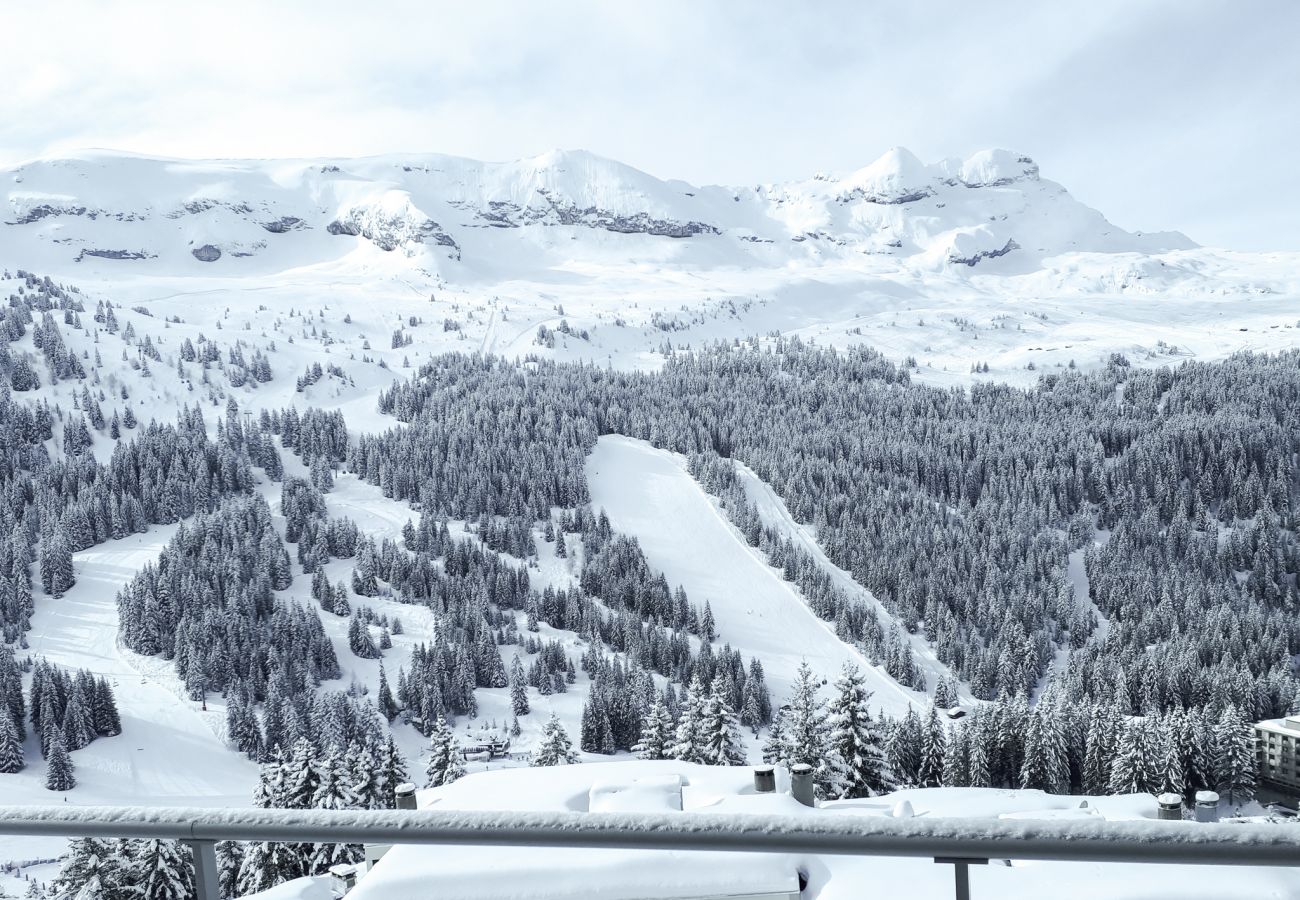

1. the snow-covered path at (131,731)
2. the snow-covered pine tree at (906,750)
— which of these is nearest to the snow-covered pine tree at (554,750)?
the snow-covered pine tree at (906,750)

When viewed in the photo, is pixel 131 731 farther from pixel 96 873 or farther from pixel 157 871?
pixel 157 871

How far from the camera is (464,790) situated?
17.2 metres

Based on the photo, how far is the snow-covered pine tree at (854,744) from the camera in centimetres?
3794

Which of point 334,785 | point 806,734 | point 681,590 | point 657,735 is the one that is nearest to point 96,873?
point 334,785

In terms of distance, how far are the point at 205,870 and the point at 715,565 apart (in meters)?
135

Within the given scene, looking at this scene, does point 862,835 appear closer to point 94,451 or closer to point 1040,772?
point 1040,772

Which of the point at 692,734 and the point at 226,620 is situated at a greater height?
the point at 692,734

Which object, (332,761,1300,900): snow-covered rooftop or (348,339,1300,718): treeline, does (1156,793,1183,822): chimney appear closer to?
(332,761,1300,900): snow-covered rooftop

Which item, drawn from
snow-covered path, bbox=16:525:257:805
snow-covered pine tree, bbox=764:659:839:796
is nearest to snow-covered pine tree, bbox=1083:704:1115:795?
snow-covered pine tree, bbox=764:659:839:796

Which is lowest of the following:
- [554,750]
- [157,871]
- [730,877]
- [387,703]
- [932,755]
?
[387,703]

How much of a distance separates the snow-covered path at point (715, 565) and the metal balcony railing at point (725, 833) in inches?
3846

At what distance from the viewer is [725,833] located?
7.57 feet

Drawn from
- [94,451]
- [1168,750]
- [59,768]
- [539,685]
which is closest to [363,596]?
[539,685]

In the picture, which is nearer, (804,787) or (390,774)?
(804,787)
